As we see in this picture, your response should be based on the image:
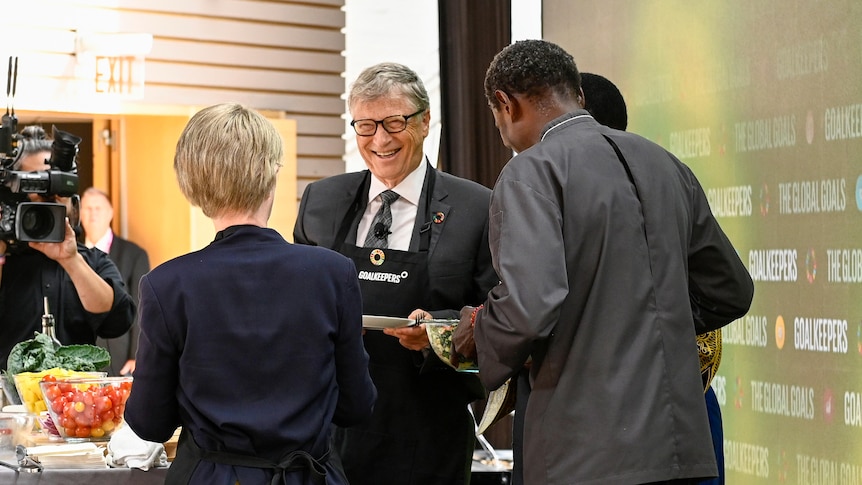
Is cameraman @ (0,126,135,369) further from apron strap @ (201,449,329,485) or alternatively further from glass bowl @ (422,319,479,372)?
apron strap @ (201,449,329,485)

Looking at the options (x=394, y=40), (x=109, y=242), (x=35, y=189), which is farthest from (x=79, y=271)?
(x=394, y=40)

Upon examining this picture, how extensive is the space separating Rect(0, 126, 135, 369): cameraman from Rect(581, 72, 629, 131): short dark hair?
1698 mm

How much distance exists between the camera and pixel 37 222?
321cm

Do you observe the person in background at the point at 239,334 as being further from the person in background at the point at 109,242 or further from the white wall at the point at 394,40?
the person in background at the point at 109,242

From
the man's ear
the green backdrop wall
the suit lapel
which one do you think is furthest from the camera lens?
the green backdrop wall

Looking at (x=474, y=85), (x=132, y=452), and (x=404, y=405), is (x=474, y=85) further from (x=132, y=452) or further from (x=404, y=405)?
(x=132, y=452)

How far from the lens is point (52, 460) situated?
2186mm

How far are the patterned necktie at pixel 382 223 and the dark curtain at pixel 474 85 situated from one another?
7.74ft

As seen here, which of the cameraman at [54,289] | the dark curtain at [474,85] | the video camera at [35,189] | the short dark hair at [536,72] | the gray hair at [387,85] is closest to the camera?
the short dark hair at [536,72]

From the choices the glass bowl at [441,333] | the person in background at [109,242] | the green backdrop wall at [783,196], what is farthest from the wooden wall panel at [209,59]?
the glass bowl at [441,333]

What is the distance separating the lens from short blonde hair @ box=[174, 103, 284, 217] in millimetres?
1855

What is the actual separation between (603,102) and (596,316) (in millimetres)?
727

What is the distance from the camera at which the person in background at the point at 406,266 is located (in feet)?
8.15

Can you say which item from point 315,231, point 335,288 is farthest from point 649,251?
point 315,231
